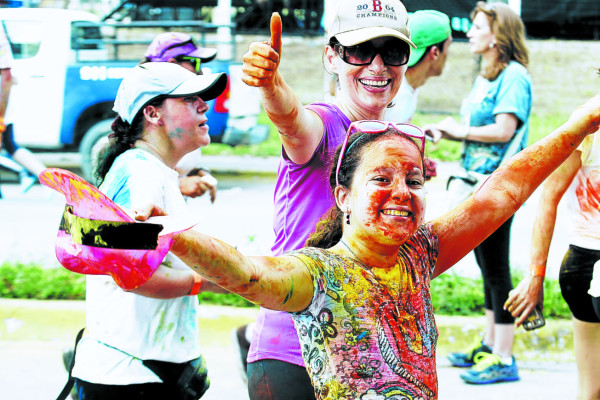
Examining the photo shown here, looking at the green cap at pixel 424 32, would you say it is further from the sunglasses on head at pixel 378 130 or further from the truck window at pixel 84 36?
the truck window at pixel 84 36

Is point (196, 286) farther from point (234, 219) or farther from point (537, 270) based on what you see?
point (234, 219)

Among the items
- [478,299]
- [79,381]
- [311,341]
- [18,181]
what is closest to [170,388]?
[79,381]

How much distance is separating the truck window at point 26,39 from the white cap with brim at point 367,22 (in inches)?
317

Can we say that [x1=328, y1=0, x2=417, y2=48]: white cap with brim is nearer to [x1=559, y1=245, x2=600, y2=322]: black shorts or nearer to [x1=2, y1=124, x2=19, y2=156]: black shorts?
[x1=559, y1=245, x2=600, y2=322]: black shorts

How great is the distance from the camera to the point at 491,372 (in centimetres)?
476

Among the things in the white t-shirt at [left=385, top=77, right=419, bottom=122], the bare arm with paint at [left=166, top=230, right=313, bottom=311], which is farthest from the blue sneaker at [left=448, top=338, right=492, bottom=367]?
the bare arm with paint at [left=166, top=230, right=313, bottom=311]

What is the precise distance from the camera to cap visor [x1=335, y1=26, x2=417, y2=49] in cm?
254

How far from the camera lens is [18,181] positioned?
34.6 ft

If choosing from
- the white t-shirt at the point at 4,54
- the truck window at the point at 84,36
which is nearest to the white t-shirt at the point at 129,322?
the white t-shirt at the point at 4,54

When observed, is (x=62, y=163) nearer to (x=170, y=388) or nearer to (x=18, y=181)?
(x=18, y=181)

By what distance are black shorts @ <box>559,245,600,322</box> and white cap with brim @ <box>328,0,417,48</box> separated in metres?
1.55

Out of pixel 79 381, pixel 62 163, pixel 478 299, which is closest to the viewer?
pixel 79 381

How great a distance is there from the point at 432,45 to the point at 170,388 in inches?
107

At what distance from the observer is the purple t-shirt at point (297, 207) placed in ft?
8.20
